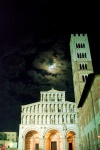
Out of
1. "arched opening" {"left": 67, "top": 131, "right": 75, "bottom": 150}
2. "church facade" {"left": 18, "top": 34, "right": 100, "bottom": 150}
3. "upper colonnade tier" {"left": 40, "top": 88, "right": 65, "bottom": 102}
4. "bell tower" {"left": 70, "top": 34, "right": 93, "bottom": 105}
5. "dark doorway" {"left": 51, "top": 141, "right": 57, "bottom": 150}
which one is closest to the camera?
"church facade" {"left": 18, "top": 34, "right": 100, "bottom": 150}

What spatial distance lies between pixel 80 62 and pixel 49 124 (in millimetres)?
15460

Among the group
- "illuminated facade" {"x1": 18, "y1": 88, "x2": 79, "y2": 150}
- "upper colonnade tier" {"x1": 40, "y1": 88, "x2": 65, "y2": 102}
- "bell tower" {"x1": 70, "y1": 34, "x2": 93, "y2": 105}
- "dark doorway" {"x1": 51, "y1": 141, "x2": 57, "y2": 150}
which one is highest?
"bell tower" {"x1": 70, "y1": 34, "x2": 93, "y2": 105}

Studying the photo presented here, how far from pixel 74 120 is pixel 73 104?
11.5 feet

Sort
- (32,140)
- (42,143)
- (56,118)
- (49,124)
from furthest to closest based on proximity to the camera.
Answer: (32,140) < (56,118) < (49,124) < (42,143)

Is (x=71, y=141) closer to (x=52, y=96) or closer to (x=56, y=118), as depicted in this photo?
(x=56, y=118)

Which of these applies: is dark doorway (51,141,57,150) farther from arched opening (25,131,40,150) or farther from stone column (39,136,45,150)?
stone column (39,136,45,150)

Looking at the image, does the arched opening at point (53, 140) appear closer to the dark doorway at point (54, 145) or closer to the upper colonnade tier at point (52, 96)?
the dark doorway at point (54, 145)

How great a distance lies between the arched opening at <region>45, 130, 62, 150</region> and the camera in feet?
129

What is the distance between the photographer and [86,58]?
4081 centimetres

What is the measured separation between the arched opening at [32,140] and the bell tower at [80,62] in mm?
12165

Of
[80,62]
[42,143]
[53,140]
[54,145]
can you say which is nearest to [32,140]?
[42,143]

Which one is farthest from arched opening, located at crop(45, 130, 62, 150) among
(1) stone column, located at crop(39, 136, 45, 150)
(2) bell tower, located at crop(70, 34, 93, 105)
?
(2) bell tower, located at crop(70, 34, 93, 105)

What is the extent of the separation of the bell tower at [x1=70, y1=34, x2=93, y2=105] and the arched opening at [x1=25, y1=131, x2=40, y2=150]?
12165 mm

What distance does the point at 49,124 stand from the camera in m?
37.6
